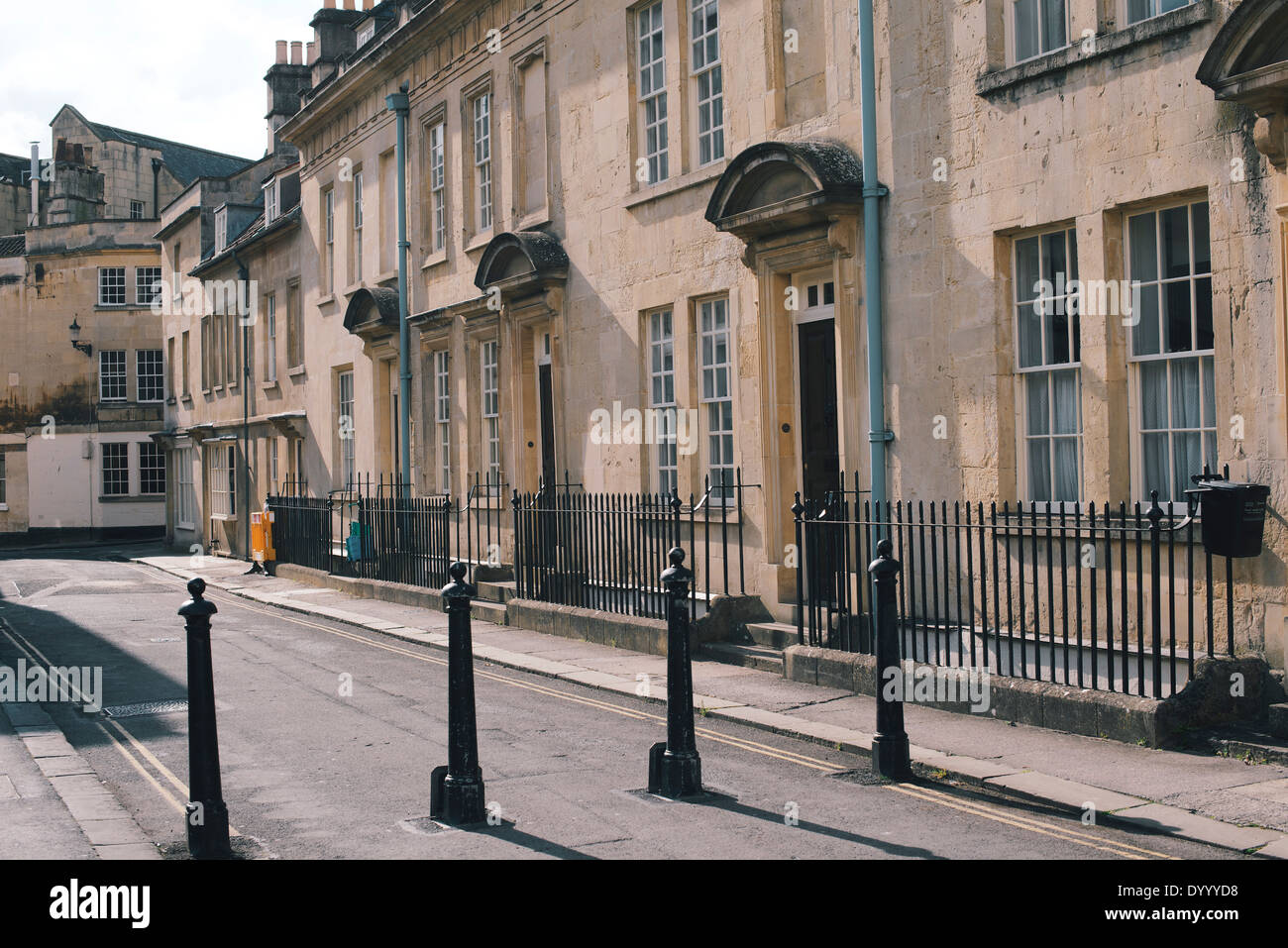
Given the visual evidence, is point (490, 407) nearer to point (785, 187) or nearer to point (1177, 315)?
point (785, 187)

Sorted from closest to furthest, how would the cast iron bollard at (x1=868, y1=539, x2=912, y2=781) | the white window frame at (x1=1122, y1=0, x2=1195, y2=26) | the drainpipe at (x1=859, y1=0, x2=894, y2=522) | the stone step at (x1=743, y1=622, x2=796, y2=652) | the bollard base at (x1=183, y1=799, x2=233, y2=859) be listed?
the bollard base at (x1=183, y1=799, x2=233, y2=859) < the cast iron bollard at (x1=868, y1=539, x2=912, y2=781) < the white window frame at (x1=1122, y1=0, x2=1195, y2=26) < the drainpipe at (x1=859, y1=0, x2=894, y2=522) < the stone step at (x1=743, y1=622, x2=796, y2=652)

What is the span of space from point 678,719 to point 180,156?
55200mm

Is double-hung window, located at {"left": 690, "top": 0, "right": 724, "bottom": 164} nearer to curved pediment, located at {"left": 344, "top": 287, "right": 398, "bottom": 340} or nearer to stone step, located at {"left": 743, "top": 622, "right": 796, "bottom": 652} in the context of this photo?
stone step, located at {"left": 743, "top": 622, "right": 796, "bottom": 652}

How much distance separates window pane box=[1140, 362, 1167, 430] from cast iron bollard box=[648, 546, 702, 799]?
4.31 m

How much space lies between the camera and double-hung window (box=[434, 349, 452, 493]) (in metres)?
22.3

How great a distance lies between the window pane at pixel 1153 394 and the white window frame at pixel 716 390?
210 inches

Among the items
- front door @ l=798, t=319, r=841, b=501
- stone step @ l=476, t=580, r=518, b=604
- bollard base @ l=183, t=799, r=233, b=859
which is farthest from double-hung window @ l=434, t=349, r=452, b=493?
bollard base @ l=183, t=799, r=233, b=859

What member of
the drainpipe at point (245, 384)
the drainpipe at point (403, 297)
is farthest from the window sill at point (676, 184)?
the drainpipe at point (245, 384)

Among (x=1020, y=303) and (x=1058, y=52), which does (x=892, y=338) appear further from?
(x=1058, y=52)

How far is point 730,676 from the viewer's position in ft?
38.7

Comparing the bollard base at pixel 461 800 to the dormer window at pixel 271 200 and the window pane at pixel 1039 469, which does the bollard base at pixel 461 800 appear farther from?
the dormer window at pixel 271 200

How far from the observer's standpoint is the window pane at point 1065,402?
1044 cm

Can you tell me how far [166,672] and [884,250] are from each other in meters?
7.81

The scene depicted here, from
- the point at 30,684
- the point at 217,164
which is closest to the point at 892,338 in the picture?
the point at 30,684
